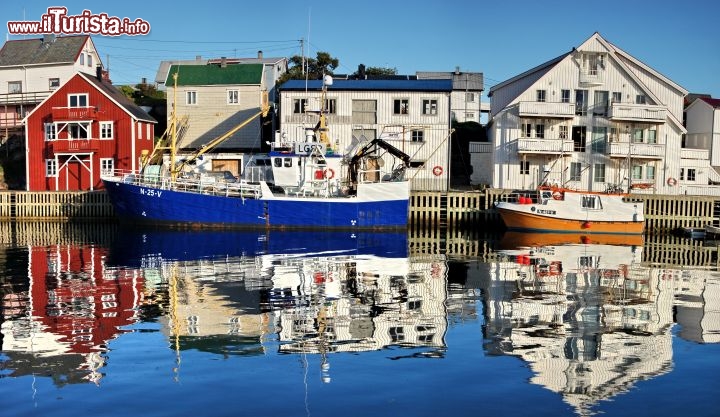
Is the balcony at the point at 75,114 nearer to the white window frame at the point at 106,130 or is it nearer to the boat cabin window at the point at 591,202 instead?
the white window frame at the point at 106,130

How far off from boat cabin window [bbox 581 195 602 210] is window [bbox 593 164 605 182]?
21.1ft

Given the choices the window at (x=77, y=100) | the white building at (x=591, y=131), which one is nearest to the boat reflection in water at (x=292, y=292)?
the white building at (x=591, y=131)

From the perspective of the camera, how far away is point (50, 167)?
4981 cm

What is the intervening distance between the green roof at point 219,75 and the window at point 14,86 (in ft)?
41.8

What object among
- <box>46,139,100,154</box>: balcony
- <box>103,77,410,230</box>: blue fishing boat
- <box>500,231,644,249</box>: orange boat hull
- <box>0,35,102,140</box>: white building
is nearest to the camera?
<box>500,231,644,249</box>: orange boat hull

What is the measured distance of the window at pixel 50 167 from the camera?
49750mm

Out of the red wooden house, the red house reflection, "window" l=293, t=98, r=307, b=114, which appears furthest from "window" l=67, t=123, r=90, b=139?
the red house reflection

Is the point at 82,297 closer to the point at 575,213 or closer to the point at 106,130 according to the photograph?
the point at 575,213

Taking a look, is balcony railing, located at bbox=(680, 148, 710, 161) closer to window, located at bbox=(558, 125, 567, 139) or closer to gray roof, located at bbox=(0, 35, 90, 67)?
window, located at bbox=(558, 125, 567, 139)

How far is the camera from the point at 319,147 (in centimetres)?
4278

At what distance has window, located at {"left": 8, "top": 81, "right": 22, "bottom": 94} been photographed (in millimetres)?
57375

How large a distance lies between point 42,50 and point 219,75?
1587 centimetres

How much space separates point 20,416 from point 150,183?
1300 inches

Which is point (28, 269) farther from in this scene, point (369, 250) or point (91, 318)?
point (369, 250)
